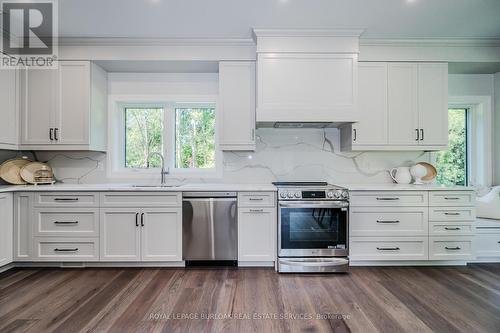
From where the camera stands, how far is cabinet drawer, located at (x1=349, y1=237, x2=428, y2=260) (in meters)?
2.84

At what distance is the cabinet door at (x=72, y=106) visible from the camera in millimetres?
3049

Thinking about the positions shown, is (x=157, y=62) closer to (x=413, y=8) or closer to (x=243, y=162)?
(x=243, y=162)

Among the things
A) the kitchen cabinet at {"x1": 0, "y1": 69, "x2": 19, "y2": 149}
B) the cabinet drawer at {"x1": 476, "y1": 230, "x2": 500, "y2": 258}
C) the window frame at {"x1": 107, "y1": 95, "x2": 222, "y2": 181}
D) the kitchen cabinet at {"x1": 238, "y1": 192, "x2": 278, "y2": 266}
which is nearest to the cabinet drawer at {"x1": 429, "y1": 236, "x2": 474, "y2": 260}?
the cabinet drawer at {"x1": 476, "y1": 230, "x2": 500, "y2": 258}

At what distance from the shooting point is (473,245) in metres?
2.87

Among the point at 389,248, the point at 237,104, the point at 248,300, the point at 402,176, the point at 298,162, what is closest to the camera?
the point at 248,300

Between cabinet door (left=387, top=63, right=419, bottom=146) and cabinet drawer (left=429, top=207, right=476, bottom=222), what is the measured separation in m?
0.79

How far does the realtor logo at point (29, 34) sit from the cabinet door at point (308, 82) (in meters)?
2.11

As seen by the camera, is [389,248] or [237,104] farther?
[237,104]

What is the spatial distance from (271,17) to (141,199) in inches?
88.6

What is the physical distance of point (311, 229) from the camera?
273 centimetres

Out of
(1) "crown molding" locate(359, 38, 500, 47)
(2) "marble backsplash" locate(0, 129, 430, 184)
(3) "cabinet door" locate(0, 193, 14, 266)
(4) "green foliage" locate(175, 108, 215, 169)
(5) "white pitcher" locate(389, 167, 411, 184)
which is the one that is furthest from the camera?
(4) "green foliage" locate(175, 108, 215, 169)

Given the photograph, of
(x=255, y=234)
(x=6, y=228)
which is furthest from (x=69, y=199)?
(x=255, y=234)

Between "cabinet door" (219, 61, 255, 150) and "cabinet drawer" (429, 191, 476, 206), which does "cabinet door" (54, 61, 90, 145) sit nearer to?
"cabinet door" (219, 61, 255, 150)

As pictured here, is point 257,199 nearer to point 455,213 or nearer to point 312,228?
point 312,228
